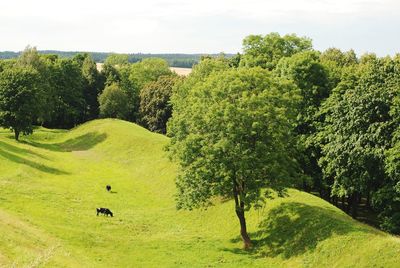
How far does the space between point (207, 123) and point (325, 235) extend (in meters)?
14.7

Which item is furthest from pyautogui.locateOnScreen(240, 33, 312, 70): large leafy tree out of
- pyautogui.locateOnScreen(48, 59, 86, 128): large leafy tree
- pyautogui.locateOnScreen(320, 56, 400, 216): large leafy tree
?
pyautogui.locateOnScreen(48, 59, 86, 128): large leafy tree

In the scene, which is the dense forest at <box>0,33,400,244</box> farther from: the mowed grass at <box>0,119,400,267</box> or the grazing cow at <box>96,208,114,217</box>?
the grazing cow at <box>96,208,114,217</box>

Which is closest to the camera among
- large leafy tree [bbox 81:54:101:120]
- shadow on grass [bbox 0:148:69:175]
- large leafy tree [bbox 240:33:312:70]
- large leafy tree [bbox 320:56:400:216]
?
large leafy tree [bbox 320:56:400:216]

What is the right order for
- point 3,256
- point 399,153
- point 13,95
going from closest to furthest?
point 3,256, point 399,153, point 13,95

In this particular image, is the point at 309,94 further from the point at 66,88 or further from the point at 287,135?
the point at 66,88

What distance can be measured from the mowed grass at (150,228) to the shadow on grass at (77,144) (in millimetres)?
22634

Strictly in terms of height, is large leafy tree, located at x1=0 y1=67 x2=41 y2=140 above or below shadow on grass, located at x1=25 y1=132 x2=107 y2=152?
above

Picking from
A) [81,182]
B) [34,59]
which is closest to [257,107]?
[81,182]

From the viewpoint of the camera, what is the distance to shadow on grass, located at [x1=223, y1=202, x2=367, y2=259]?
41562 mm

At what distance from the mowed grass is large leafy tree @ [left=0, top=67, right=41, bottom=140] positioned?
21819mm

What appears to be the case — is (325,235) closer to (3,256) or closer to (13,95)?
(3,256)

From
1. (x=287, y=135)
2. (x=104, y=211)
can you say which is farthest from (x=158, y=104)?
(x=287, y=135)

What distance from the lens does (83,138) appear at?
107062mm

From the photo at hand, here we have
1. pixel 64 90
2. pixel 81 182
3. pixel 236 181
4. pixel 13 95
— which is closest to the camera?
pixel 236 181
